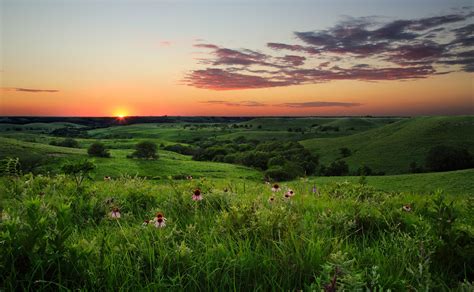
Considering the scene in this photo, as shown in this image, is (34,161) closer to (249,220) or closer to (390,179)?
(390,179)

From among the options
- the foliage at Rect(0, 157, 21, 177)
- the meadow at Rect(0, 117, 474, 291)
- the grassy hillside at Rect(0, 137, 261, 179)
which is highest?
the foliage at Rect(0, 157, 21, 177)

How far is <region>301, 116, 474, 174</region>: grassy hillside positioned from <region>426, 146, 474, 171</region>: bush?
7.54 m

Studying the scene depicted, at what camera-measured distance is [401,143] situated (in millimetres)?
147000

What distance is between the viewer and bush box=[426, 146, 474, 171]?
386 ft

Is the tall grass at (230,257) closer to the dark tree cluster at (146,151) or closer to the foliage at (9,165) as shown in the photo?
the foliage at (9,165)

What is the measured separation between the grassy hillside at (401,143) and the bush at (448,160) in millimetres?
7538

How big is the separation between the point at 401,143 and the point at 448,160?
2890 cm

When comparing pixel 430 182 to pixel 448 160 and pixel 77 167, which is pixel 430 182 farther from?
pixel 77 167

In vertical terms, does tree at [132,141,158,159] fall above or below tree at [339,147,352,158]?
above

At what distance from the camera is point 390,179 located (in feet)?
249

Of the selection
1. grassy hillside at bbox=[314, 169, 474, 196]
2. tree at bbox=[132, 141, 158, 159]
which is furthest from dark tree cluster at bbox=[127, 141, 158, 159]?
grassy hillside at bbox=[314, 169, 474, 196]

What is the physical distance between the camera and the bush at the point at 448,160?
117562 millimetres

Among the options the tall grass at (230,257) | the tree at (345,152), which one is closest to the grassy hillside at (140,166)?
the tree at (345,152)

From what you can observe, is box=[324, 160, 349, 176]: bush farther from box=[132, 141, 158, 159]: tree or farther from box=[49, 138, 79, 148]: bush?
box=[49, 138, 79, 148]: bush
